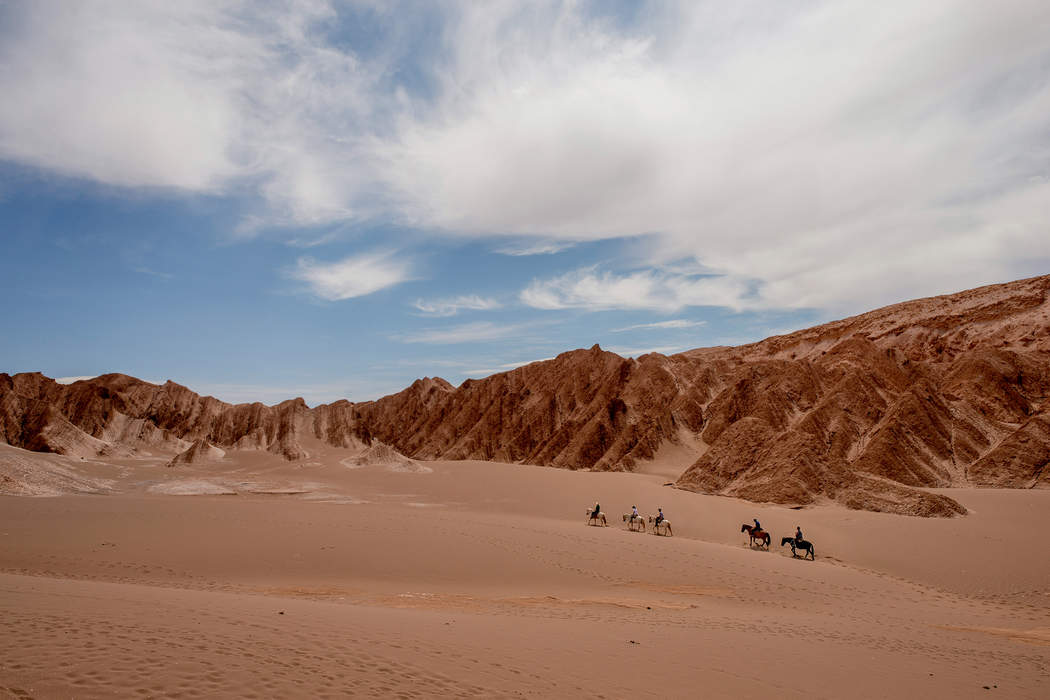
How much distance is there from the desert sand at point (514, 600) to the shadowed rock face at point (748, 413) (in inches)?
246

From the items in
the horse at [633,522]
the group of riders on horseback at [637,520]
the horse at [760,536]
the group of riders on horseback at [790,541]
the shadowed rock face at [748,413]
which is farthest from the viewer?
the shadowed rock face at [748,413]

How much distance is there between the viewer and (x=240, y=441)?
299 feet

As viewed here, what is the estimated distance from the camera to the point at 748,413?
60281 mm

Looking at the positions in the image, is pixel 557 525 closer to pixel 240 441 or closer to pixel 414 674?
pixel 414 674

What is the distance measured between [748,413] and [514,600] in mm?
49995

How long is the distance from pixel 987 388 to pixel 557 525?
4507 cm

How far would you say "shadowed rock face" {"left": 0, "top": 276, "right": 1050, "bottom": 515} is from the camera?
40156mm

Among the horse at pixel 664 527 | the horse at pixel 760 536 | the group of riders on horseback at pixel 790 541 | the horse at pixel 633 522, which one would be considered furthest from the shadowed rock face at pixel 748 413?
the horse at pixel 633 522

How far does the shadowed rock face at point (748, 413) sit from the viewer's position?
40156 mm

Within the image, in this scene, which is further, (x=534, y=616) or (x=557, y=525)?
(x=557, y=525)

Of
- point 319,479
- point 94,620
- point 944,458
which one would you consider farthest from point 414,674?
point 944,458

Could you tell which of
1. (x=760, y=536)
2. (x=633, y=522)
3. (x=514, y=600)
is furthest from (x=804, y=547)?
(x=514, y=600)

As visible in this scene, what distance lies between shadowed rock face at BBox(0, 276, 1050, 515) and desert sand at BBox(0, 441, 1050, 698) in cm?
626

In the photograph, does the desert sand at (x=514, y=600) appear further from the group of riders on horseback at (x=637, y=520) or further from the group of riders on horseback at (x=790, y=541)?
the group of riders on horseback at (x=637, y=520)
